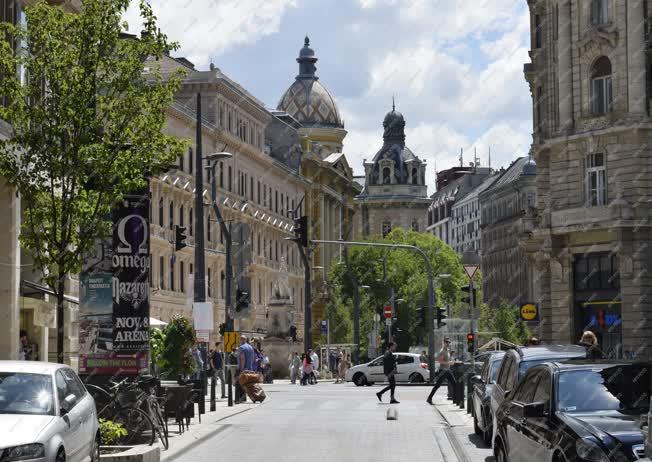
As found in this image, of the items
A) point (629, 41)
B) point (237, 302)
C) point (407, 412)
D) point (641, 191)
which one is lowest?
point (407, 412)

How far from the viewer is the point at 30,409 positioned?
49.6 ft

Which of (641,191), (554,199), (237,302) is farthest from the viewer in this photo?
(554,199)

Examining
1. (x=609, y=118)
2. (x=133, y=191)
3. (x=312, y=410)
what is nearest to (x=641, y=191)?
(x=609, y=118)

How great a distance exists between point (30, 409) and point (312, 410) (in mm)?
20970

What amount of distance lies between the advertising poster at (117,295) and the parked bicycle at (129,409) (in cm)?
68

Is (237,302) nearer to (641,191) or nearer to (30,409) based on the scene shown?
(641,191)

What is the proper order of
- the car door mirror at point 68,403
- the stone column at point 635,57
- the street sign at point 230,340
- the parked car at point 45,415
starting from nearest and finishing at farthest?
the parked car at point 45,415, the car door mirror at point 68,403, the street sign at point 230,340, the stone column at point 635,57

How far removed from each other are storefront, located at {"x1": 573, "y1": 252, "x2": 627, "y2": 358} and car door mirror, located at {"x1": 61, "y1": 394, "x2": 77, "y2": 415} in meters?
39.1

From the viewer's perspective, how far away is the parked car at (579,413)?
12.3 meters

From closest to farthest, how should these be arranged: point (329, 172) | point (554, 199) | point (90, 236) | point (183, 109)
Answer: point (90, 236), point (554, 199), point (183, 109), point (329, 172)

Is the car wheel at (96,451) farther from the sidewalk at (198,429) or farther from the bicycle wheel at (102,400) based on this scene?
the sidewalk at (198,429)

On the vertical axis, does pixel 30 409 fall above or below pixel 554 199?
below

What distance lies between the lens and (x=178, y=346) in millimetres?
34031

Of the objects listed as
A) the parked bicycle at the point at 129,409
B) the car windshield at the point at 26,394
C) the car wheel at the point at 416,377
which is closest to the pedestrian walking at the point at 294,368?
the car wheel at the point at 416,377
